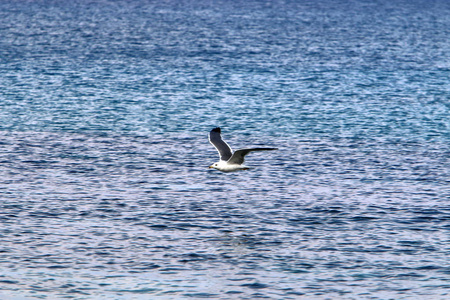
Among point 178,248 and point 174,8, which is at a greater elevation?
point 174,8

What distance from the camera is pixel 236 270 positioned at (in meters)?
25.7

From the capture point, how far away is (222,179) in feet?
121

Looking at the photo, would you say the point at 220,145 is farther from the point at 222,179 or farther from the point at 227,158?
the point at 222,179

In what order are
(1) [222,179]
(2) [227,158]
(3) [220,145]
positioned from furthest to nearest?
(1) [222,179] < (3) [220,145] < (2) [227,158]

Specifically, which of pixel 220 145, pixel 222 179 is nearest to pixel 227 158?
pixel 220 145

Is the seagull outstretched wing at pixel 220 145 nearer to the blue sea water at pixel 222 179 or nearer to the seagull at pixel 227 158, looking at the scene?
the seagull at pixel 227 158

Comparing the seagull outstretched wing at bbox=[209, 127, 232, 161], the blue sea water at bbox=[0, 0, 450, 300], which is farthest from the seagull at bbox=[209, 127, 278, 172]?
the blue sea water at bbox=[0, 0, 450, 300]

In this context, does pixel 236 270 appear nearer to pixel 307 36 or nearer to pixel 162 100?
pixel 162 100

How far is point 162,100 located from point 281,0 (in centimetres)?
13139

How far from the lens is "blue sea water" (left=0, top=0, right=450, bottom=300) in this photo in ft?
82.8

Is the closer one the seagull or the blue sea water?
the blue sea water

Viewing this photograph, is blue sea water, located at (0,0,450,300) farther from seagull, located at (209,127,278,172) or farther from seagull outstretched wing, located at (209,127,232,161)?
seagull outstretched wing, located at (209,127,232,161)


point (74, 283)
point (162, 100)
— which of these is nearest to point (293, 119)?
point (162, 100)

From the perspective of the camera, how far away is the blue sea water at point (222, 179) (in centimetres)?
2525
